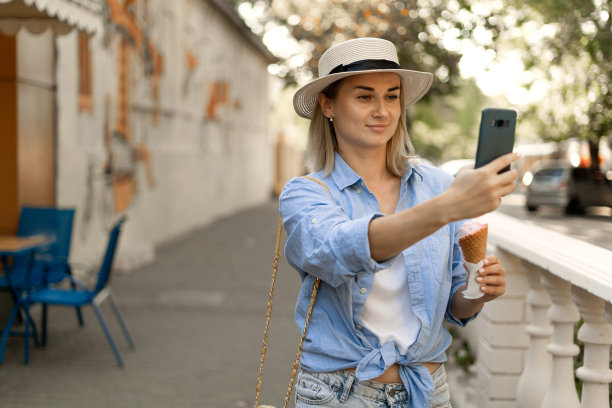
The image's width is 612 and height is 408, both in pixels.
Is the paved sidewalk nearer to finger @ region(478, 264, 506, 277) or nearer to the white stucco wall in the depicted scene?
the white stucco wall

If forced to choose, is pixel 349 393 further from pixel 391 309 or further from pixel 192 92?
pixel 192 92

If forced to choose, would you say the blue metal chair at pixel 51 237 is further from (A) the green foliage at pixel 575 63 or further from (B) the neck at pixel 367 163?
(B) the neck at pixel 367 163

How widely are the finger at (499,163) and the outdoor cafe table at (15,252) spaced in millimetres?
5109

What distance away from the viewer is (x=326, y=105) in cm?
237

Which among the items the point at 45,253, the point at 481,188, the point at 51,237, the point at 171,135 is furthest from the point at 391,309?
the point at 171,135

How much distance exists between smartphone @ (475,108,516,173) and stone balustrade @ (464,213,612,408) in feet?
2.89

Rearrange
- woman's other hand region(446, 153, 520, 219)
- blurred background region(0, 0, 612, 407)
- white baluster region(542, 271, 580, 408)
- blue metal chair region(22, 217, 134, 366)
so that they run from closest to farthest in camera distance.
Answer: woman's other hand region(446, 153, 520, 219)
white baluster region(542, 271, 580, 408)
blurred background region(0, 0, 612, 407)
blue metal chair region(22, 217, 134, 366)

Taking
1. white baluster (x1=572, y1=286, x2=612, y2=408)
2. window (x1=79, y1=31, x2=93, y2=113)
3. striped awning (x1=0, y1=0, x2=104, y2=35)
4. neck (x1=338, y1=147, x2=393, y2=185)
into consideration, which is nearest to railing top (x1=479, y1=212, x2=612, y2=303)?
white baluster (x1=572, y1=286, x2=612, y2=408)

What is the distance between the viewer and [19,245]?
6277 mm

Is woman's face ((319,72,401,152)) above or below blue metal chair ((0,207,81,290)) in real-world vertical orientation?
above

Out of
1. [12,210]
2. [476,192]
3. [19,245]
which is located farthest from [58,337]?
[476,192]

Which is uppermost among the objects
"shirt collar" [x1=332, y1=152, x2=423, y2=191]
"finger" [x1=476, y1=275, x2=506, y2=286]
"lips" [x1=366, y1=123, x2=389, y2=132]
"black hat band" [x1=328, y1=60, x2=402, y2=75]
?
A: "black hat band" [x1=328, y1=60, x2=402, y2=75]

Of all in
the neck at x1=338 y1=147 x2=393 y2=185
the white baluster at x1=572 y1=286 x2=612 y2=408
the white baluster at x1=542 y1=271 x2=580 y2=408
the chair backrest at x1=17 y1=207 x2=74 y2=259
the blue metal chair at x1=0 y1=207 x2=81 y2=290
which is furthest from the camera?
the chair backrest at x1=17 y1=207 x2=74 y2=259

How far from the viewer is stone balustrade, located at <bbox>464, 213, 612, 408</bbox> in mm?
2699
